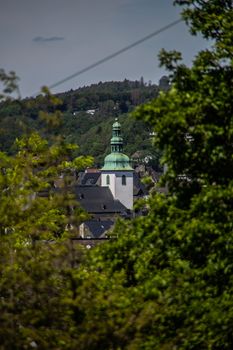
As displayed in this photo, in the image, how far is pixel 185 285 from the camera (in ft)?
45.1

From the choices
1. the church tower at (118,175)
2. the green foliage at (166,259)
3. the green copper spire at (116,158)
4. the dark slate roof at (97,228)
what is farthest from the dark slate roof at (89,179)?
the green foliage at (166,259)

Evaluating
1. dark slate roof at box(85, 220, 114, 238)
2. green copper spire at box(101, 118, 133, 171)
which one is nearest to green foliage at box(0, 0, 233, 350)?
dark slate roof at box(85, 220, 114, 238)

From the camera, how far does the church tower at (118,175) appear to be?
16038 centimetres

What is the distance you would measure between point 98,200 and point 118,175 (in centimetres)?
834

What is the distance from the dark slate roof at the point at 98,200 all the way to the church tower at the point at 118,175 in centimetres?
274

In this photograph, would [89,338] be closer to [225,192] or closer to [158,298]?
[158,298]

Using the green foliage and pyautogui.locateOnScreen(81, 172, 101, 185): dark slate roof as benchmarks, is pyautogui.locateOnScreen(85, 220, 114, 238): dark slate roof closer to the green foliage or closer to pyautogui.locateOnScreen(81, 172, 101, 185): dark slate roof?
pyautogui.locateOnScreen(81, 172, 101, 185): dark slate roof

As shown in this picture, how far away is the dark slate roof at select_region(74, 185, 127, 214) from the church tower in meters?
2.74

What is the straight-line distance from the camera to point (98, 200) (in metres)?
154

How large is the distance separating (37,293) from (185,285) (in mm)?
2534

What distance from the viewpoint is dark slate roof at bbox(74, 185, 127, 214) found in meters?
150

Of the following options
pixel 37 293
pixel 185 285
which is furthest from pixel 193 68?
pixel 37 293

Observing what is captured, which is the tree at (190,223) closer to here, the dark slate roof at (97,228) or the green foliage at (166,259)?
the green foliage at (166,259)

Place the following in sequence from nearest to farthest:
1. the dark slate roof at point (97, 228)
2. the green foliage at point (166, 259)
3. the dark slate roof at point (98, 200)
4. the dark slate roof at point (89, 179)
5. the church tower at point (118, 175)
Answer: the green foliage at point (166, 259) < the dark slate roof at point (97, 228) < the dark slate roof at point (98, 200) < the church tower at point (118, 175) < the dark slate roof at point (89, 179)
